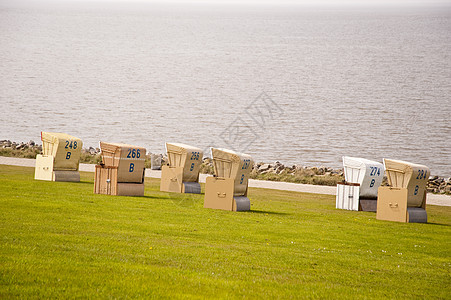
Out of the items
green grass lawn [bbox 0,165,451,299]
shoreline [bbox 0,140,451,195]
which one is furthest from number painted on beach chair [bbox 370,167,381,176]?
shoreline [bbox 0,140,451,195]

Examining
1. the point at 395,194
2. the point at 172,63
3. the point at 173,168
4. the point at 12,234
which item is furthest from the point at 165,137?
the point at 12,234

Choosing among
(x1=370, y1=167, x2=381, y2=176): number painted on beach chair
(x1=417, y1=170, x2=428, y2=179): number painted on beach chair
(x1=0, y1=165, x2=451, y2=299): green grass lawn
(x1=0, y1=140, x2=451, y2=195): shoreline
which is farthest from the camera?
(x1=0, y1=140, x2=451, y2=195): shoreline

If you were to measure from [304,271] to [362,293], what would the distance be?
1581 millimetres

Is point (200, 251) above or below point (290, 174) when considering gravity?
below

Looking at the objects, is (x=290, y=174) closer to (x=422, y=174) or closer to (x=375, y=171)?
(x=375, y=171)

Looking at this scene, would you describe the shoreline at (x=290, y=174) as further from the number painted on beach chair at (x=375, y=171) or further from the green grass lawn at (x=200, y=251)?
the green grass lawn at (x=200, y=251)

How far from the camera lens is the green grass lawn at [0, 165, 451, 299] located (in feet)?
28.8

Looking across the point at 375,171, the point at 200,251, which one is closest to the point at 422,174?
the point at 375,171

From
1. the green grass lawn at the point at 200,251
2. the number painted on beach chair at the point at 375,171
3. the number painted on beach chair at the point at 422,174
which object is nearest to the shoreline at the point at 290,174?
the number painted on beach chair at the point at 375,171

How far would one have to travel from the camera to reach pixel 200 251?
12.0m

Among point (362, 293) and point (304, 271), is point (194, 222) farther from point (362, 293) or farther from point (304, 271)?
point (362, 293)

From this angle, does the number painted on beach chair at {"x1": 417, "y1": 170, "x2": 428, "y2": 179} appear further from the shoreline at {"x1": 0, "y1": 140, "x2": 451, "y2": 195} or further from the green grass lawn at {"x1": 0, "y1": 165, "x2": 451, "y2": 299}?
the shoreline at {"x1": 0, "y1": 140, "x2": 451, "y2": 195}

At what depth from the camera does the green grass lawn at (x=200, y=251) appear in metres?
8.77

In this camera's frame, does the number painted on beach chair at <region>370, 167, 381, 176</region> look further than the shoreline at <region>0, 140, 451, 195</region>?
No
